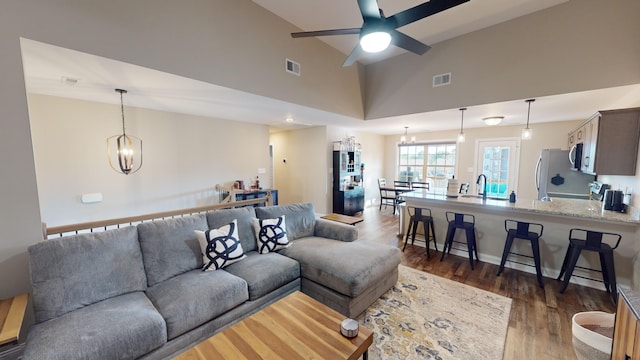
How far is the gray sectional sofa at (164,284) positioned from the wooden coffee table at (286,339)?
474 millimetres

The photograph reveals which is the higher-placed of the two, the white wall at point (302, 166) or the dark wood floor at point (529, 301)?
the white wall at point (302, 166)

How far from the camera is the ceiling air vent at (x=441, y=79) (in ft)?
13.4

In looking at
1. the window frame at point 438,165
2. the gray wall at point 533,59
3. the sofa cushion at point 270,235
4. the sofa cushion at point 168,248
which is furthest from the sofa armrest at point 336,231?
the window frame at point 438,165

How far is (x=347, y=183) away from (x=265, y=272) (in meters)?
4.63

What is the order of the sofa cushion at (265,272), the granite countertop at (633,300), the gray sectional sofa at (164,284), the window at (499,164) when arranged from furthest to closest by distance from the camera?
the window at (499,164)
the sofa cushion at (265,272)
the gray sectional sofa at (164,284)
the granite countertop at (633,300)

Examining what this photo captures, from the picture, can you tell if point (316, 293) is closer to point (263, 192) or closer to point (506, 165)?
point (263, 192)

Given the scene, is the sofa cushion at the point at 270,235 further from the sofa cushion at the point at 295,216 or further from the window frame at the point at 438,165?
the window frame at the point at 438,165

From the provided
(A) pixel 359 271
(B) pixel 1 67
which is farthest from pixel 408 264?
(B) pixel 1 67

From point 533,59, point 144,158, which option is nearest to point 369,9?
point 533,59

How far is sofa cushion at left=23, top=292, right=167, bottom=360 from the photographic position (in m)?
1.33

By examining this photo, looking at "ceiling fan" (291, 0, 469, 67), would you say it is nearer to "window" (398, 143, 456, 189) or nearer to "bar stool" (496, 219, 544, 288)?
"bar stool" (496, 219, 544, 288)

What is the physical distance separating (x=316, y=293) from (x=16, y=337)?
206cm

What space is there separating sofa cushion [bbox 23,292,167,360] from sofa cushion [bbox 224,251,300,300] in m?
0.70

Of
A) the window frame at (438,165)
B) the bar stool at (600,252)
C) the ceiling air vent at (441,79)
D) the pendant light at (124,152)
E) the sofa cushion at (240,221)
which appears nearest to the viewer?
the bar stool at (600,252)
